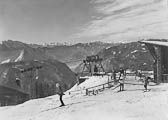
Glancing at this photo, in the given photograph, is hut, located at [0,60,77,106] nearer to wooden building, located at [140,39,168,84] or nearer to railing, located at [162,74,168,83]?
wooden building, located at [140,39,168,84]

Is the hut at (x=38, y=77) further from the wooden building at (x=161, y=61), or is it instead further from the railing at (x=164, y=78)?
the railing at (x=164, y=78)

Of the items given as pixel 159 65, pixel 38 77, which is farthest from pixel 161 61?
pixel 38 77

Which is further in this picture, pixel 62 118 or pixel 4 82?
pixel 4 82

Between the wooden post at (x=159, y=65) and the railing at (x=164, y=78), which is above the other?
the wooden post at (x=159, y=65)

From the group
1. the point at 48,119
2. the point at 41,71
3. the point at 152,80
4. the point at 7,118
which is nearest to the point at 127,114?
the point at 48,119

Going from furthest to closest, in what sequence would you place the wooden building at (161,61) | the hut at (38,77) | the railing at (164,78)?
the hut at (38,77) < the wooden building at (161,61) < the railing at (164,78)

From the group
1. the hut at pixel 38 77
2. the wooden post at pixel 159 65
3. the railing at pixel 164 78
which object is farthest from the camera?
the hut at pixel 38 77

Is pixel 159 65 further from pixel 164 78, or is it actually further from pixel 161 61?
pixel 164 78

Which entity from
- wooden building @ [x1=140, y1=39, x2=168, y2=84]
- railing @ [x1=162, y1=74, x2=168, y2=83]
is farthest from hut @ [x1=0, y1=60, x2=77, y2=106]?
railing @ [x1=162, y1=74, x2=168, y2=83]

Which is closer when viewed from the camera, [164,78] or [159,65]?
[164,78]

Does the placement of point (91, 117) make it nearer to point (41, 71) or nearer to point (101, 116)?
point (101, 116)

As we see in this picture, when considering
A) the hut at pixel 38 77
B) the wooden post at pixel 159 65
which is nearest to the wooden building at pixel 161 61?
the wooden post at pixel 159 65
